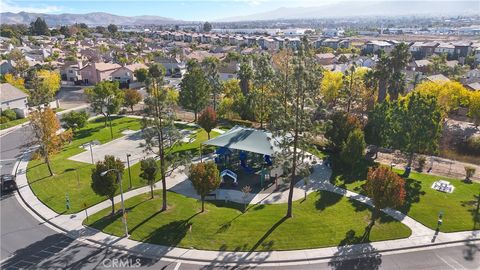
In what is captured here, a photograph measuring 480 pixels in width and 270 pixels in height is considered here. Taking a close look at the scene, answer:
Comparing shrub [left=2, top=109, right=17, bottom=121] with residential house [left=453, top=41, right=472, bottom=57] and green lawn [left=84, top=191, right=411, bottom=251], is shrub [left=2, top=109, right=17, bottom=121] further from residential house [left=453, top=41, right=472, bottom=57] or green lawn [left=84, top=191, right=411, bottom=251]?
residential house [left=453, top=41, right=472, bottom=57]

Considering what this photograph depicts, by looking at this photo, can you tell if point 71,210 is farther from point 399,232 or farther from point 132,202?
point 399,232

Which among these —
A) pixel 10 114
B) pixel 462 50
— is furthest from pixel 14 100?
pixel 462 50

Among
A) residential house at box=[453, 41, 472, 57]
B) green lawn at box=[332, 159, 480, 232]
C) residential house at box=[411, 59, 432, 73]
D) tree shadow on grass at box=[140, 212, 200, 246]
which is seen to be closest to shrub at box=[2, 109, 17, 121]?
tree shadow on grass at box=[140, 212, 200, 246]

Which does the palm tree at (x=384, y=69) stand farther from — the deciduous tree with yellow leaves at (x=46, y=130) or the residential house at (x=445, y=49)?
the residential house at (x=445, y=49)

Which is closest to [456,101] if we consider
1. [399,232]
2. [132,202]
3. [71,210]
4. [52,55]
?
[399,232]

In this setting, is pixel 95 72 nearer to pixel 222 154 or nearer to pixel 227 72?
pixel 227 72
